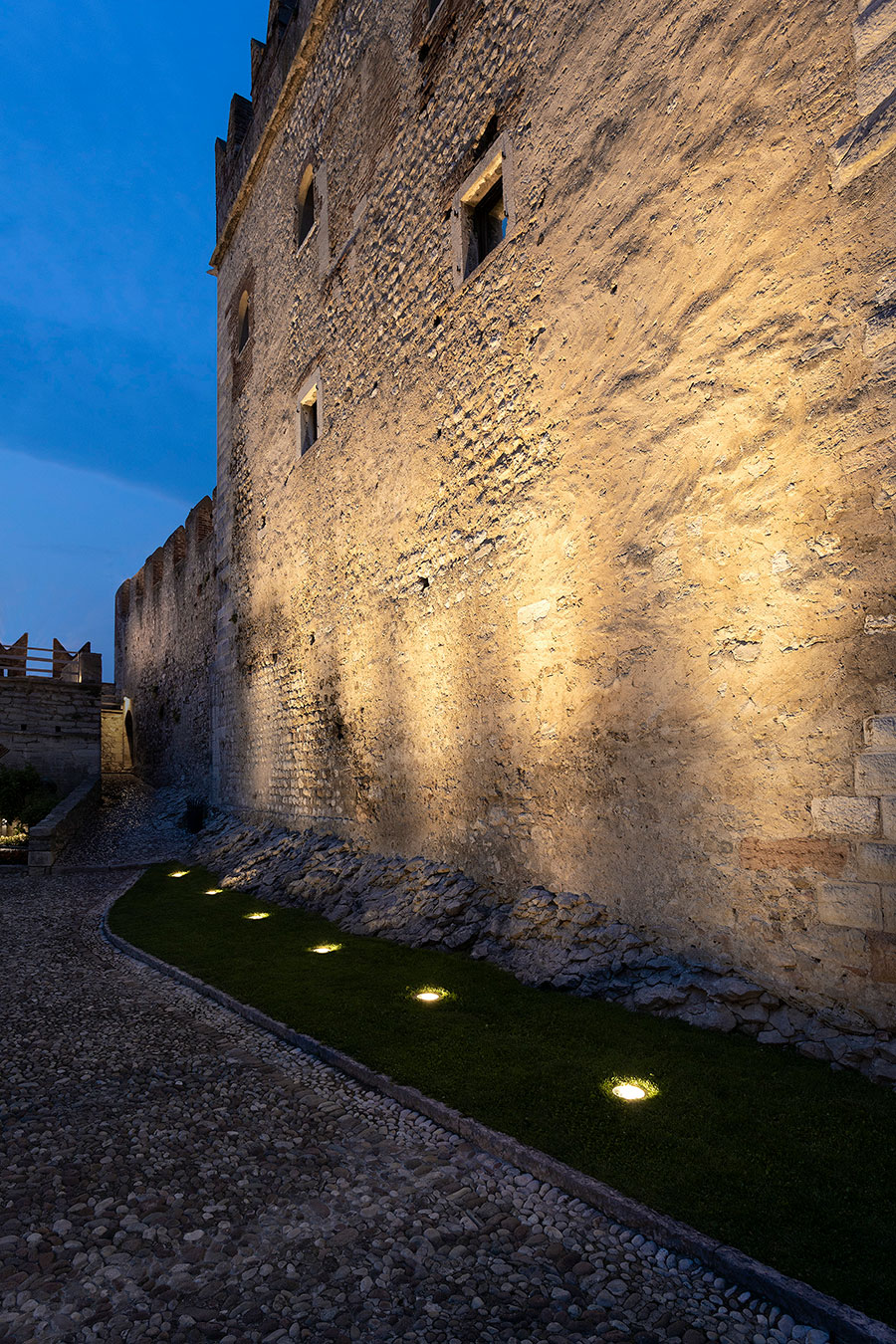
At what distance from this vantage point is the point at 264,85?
452 inches

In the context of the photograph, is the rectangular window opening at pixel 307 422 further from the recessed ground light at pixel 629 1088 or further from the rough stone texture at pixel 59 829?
the recessed ground light at pixel 629 1088

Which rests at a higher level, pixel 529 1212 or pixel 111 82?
pixel 111 82

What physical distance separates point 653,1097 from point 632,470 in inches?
133

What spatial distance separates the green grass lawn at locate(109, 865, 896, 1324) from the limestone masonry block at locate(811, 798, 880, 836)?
40.4 inches

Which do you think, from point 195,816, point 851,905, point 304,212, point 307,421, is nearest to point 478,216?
point 307,421

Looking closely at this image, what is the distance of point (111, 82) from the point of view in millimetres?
180500

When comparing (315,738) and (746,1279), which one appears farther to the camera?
(315,738)

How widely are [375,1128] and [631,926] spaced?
6.67ft

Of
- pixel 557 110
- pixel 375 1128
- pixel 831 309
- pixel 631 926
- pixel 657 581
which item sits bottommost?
pixel 375 1128

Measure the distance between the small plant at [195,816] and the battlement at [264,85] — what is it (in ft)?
35.4

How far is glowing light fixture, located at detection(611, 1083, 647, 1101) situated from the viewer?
2.95m

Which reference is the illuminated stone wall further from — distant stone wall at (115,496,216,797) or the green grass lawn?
distant stone wall at (115,496,216,797)

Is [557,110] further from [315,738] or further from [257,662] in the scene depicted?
[257,662]

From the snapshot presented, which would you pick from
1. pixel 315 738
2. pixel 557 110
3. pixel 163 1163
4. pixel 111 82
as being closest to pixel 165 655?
pixel 315 738
